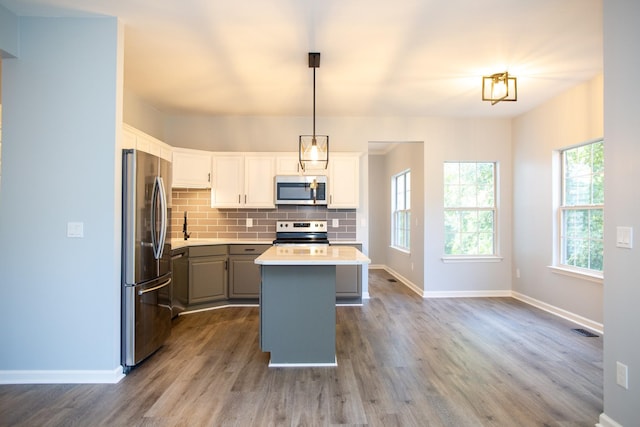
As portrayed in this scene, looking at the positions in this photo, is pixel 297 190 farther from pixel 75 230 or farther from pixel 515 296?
pixel 515 296

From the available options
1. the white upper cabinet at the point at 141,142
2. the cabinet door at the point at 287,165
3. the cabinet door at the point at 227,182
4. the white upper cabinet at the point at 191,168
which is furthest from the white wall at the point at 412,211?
the white upper cabinet at the point at 141,142

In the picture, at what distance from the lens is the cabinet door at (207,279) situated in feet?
14.1

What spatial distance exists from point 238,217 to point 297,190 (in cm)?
99

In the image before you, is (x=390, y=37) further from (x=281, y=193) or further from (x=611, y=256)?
(x=281, y=193)

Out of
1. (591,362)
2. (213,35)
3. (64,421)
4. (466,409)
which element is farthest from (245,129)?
(591,362)

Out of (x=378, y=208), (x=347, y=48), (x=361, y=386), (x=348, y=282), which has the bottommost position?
(x=361, y=386)

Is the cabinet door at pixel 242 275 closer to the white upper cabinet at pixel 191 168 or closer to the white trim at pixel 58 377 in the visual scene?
the white upper cabinet at pixel 191 168

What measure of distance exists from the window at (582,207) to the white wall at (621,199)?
2.17 m

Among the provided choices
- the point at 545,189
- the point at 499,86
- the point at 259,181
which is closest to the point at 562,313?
the point at 545,189

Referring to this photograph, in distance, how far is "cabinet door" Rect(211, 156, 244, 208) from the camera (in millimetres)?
4809

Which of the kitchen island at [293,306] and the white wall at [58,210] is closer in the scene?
→ the white wall at [58,210]

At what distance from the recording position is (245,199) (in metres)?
4.84

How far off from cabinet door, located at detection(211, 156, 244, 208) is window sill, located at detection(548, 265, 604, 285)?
4111 mm

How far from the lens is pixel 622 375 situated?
1.86 meters
